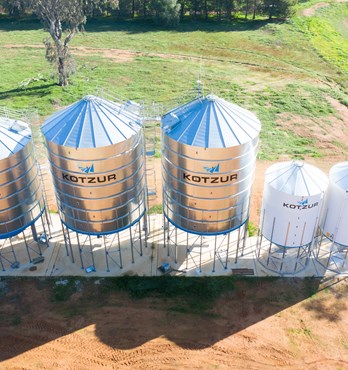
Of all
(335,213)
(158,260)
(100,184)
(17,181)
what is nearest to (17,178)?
(17,181)

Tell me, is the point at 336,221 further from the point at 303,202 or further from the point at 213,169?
the point at 213,169

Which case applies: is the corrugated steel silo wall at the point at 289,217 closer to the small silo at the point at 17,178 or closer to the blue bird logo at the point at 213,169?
the blue bird logo at the point at 213,169

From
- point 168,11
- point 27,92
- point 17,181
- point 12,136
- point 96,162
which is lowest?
point 27,92

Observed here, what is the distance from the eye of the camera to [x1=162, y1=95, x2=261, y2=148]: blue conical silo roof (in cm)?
2405

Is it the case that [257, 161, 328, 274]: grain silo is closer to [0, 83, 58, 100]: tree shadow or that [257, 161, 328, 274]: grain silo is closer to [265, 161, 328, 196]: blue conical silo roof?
[265, 161, 328, 196]: blue conical silo roof

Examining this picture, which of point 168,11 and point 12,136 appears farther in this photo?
point 168,11

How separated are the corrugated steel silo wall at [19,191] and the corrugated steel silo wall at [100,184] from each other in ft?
7.29

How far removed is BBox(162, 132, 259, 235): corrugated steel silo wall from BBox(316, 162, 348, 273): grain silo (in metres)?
5.40

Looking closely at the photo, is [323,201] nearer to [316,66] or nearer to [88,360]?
[88,360]

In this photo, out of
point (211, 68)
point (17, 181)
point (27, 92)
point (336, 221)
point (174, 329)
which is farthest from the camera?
point (211, 68)

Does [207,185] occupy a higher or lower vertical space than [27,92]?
higher

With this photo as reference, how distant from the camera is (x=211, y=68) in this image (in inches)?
2510

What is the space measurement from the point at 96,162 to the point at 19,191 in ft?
21.0

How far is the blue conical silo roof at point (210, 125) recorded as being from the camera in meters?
24.0
